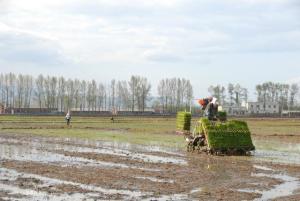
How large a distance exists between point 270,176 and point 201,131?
36.0 feet

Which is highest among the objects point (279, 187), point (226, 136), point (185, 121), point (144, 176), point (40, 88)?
point (40, 88)

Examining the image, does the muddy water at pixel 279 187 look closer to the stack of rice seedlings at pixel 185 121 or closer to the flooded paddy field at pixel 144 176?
the flooded paddy field at pixel 144 176

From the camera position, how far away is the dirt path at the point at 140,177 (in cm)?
1524

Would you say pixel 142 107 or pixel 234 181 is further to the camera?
pixel 142 107

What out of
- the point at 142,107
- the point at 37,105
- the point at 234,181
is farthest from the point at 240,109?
the point at 234,181

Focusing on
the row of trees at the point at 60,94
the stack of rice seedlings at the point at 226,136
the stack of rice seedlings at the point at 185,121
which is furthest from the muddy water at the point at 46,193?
the row of trees at the point at 60,94

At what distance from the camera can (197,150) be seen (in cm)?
3114

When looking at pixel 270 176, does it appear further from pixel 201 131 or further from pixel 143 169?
pixel 201 131

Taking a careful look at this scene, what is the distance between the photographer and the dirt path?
600 inches

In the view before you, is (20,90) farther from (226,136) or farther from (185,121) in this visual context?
(226,136)

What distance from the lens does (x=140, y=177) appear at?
61.9 ft

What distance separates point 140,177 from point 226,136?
11.9 m

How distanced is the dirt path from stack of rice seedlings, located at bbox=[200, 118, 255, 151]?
5.13 feet

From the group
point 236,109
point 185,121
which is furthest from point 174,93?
point 185,121
